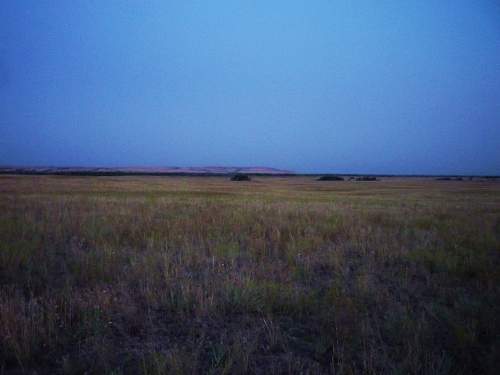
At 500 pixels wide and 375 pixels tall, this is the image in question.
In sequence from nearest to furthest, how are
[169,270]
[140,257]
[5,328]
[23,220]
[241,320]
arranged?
[5,328], [241,320], [169,270], [140,257], [23,220]

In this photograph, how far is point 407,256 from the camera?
6.80 meters

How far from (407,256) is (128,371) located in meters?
6.21

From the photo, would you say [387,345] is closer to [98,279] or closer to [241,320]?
[241,320]

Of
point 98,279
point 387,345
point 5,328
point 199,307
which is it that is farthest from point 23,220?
point 387,345

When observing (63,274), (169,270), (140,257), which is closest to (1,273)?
(63,274)

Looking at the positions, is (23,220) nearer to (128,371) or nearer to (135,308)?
(135,308)

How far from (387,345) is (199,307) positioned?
7.83ft

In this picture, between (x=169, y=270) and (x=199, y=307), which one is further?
(x=169, y=270)

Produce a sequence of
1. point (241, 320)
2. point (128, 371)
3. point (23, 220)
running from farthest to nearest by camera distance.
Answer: point (23, 220)
point (241, 320)
point (128, 371)

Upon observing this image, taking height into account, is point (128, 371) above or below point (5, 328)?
below

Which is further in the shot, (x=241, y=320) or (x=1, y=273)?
(x=1, y=273)

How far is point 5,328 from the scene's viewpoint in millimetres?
3225

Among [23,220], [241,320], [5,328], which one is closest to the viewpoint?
[5,328]

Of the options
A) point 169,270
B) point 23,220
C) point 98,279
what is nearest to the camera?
point 98,279
